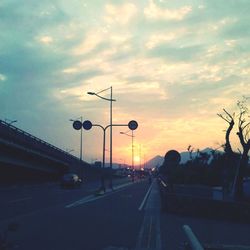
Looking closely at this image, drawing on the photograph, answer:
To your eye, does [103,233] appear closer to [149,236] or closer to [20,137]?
[149,236]

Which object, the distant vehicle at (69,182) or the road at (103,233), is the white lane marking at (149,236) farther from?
the distant vehicle at (69,182)

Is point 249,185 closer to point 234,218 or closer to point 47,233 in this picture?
point 234,218

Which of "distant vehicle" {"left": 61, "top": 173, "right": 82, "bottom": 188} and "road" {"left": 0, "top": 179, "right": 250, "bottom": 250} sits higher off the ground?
"distant vehicle" {"left": 61, "top": 173, "right": 82, "bottom": 188}

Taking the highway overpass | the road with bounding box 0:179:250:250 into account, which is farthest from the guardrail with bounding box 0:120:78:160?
the road with bounding box 0:179:250:250

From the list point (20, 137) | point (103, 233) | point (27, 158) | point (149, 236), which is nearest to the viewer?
point (149, 236)

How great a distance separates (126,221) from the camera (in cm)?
2178

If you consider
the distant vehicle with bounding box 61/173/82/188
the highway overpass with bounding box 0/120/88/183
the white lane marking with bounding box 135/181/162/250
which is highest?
the highway overpass with bounding box 0/120/88/183

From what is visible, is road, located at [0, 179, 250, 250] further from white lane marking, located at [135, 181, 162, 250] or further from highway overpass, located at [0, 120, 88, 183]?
highway overpass, located at [0, 120, 88, 183]

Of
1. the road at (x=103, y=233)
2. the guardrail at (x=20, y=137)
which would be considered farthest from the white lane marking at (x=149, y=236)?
the guardrail at (x=20, y=137)

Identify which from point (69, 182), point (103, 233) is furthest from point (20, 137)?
point (103, 233)

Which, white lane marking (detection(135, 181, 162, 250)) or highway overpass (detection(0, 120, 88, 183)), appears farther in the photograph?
highway overpass (detection(0, 120, 88, 183))

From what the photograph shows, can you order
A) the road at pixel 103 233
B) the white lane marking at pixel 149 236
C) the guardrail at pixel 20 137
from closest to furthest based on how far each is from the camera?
the road at pixel 103 233 < the white lane marking at pixel 149 236 < the guardrail at pixel 20 137

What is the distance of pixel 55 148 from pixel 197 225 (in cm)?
5849

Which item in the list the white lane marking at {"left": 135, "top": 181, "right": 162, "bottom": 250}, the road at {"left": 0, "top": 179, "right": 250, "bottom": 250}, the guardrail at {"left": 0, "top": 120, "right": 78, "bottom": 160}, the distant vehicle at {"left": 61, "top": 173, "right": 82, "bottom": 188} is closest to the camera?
the road at {"left": 0, "top": 179, "right": 250, "bottom": 250}
